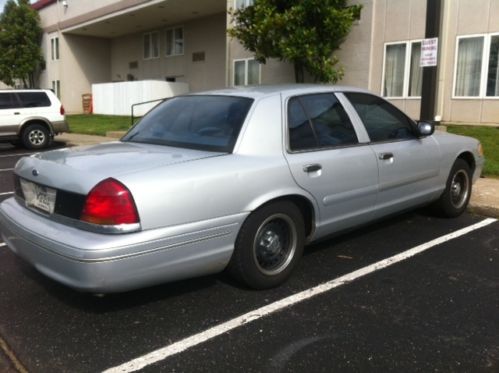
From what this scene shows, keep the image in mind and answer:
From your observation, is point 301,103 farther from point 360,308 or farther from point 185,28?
point 185,28

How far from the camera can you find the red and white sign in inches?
303

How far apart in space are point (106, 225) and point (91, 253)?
188 mm

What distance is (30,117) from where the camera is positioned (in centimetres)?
1384

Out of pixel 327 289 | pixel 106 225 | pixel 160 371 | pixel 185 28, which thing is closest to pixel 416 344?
pixel 327 289

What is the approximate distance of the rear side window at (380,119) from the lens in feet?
15.4

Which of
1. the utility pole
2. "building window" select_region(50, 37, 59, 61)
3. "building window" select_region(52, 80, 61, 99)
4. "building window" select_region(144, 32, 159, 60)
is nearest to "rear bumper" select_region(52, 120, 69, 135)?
the utility pole

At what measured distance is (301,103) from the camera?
13.9ft

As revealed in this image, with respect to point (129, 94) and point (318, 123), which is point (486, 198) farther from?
point (129, 94)

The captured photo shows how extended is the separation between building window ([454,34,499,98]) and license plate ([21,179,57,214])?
11.9m

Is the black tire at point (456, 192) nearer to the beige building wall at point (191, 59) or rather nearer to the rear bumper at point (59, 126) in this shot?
the rear bumper at point (59, 126)

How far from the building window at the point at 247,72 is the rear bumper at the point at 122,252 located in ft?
50.4

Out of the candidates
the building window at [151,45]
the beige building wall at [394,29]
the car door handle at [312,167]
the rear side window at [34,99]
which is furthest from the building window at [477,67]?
the building window at [151,45]

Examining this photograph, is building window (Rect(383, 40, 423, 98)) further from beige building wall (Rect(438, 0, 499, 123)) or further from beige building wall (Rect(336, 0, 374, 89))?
beige building wall (Rect(438, 0, 499, 123))

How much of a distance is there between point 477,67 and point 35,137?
11.5 metres
